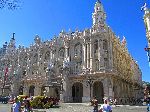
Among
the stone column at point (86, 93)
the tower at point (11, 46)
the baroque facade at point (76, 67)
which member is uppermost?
the tower at point (11, 46)

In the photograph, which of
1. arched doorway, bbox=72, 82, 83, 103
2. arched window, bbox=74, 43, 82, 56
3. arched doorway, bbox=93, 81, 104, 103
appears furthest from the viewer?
arched window, bbox=74, 43, 82, 56

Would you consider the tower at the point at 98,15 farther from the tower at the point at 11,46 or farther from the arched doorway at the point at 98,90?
the tower at the point at 11,46

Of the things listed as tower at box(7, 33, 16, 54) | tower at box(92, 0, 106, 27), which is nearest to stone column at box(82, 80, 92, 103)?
tower at box(92, 0, 106, 27)

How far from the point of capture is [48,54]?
63.1 metres

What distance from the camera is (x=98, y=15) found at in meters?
56.6

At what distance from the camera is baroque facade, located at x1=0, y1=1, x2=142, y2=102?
50.7 meters

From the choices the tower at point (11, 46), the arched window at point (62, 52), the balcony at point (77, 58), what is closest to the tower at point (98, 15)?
the balcony at point (77, 58)

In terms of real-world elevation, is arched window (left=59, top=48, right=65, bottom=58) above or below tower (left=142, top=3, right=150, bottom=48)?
below

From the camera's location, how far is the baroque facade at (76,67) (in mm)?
50719

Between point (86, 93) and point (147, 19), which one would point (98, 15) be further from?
point (86, 93)

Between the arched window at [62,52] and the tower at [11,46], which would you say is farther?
the tower at [11,46]

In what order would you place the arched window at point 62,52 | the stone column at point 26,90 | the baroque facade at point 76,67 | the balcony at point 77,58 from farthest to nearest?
the stone column at point 26,90 < the arched window at point 62,52 < the balcony at point 77,58 < the baroque facade at point 76,67

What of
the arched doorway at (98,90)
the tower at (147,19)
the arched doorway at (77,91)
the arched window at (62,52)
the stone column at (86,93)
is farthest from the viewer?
the arched window at (62,52)

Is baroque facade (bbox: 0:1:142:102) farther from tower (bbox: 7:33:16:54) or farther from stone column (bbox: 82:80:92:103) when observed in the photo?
tower (bbox: 7:33:16:54)
